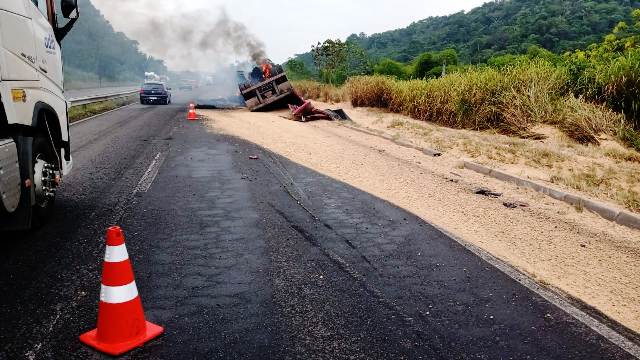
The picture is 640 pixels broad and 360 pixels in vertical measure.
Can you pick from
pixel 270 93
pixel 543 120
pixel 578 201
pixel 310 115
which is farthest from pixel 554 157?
pixel 270 93

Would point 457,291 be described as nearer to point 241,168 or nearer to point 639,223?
point 639,223

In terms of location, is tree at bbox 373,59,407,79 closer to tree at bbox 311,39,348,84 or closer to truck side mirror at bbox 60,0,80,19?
tree at bbox 311,39,348,84

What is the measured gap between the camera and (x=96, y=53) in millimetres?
90438

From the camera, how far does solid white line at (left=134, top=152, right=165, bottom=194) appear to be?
6971 mm

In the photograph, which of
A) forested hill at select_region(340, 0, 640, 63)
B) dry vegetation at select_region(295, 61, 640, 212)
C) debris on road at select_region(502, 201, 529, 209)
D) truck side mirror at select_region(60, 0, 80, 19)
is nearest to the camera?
truck side mirror at select_region(60, 0, 80, 19)

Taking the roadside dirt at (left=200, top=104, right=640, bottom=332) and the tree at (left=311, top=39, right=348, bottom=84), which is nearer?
the roadside dirt at (left=200, top=104, right=640, bottom=332)

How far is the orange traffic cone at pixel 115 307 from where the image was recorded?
2832 millimetres

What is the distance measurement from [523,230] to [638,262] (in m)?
1.24

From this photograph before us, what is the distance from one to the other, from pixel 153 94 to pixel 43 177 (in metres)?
25.1

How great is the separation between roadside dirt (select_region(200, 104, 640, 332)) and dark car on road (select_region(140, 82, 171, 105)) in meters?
19.2

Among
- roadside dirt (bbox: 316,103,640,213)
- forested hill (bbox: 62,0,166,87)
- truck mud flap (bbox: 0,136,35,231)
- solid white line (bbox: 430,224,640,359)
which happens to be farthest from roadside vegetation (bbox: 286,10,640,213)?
forested hill (bbox: 62,0,166,87)

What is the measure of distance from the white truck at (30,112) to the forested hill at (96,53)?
6850cm

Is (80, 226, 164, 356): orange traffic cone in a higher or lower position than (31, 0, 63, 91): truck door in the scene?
lower

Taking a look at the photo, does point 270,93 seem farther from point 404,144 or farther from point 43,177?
point 43,177
